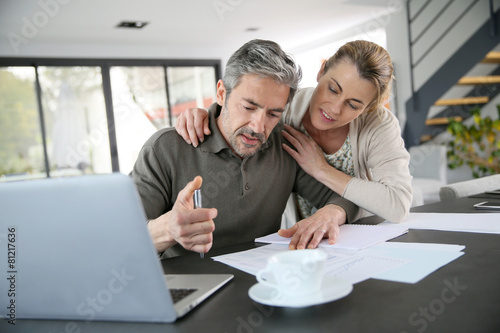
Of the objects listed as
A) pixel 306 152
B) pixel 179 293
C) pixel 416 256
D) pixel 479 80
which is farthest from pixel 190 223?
pixel 479 80

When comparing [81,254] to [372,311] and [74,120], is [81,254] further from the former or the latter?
[74,120]

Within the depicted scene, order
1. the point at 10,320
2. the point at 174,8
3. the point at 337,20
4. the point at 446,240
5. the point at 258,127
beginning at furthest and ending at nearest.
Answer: the point at 337,20, the point at 174,8, the point at 258,127, the point at 446,240, the point at 10,320

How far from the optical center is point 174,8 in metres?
5.46

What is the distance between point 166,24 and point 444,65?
360 cm

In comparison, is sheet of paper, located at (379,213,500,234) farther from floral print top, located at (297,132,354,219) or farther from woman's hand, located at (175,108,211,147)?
woman's hand, located at (175,108,211,147)

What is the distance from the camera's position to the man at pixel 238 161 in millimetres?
1509

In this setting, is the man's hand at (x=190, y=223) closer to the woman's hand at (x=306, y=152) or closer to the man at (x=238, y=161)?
the man at (x=238, y=161)

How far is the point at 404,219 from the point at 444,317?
0.87 m

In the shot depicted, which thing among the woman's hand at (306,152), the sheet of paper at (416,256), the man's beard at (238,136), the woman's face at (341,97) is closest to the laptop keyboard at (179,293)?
the sheet of paper at (416,256)

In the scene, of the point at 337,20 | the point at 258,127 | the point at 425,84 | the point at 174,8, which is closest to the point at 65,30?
the point at 174,8

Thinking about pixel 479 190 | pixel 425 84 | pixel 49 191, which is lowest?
pixel 479 190

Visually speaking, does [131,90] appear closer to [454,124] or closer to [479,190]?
[454,124]

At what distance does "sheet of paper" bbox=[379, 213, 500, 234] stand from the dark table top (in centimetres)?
35

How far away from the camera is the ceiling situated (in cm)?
523
